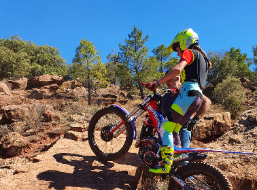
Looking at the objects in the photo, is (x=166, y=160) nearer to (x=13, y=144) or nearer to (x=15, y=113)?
(x=13, y=144)

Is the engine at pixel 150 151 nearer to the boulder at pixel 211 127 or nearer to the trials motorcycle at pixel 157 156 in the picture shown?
the trials motorcycle at pixel 157 156

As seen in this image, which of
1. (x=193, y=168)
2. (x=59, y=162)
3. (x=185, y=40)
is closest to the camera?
(x=193, y=168)

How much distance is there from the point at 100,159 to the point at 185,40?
2745mm

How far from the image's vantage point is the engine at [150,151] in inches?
107

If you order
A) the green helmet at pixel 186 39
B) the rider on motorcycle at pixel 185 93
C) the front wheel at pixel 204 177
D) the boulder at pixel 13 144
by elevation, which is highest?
the green helmet at pixel 186 39

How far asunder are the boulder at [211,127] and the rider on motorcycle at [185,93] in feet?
12.7

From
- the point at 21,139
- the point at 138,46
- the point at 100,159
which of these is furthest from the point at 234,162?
the point at 138,46

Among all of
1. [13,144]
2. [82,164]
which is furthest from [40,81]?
[82,164]

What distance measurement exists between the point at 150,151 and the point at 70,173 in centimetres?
149

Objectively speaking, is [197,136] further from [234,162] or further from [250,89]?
[250,89]

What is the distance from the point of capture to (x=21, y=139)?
5805mm

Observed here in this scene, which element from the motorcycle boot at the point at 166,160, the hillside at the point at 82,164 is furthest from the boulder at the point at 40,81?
the motorcycle boot at the point at 166,160

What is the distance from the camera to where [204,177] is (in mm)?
2375

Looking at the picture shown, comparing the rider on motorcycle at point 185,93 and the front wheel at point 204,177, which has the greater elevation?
the rider on motorcycle at point 185,93
